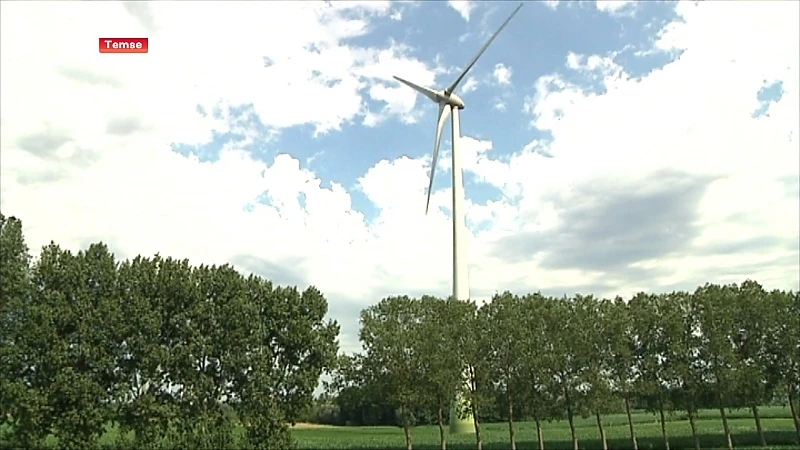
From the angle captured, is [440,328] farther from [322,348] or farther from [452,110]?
[452,110]

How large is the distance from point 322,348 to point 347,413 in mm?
74929

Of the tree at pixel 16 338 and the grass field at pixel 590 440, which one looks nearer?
the tree at pixel 16 338

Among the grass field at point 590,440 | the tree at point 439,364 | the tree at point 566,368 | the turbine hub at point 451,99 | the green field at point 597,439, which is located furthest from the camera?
the turbine hub at point 451,99

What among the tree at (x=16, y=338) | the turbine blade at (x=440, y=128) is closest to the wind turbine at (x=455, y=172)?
the turbine blade at (x=440, y=128)

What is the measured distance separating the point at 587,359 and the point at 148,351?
32.1m

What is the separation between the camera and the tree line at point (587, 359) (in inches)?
2181

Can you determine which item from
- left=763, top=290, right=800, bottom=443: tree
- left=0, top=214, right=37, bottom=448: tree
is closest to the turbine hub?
left=763, top=290, right=800, bottom=443: tree

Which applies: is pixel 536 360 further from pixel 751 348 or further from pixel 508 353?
pixel 751 348

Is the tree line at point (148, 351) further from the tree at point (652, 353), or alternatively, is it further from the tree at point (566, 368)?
the tree at point (652, 353)

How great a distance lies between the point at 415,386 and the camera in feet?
181

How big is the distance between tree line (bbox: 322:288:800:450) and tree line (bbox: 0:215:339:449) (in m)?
6.58

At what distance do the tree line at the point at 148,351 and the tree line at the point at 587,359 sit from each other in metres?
6.58

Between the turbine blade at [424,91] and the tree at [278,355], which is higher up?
the turbine blade at [424,91]

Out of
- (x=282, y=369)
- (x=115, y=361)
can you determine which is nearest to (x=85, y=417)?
(x=115, y=361)
